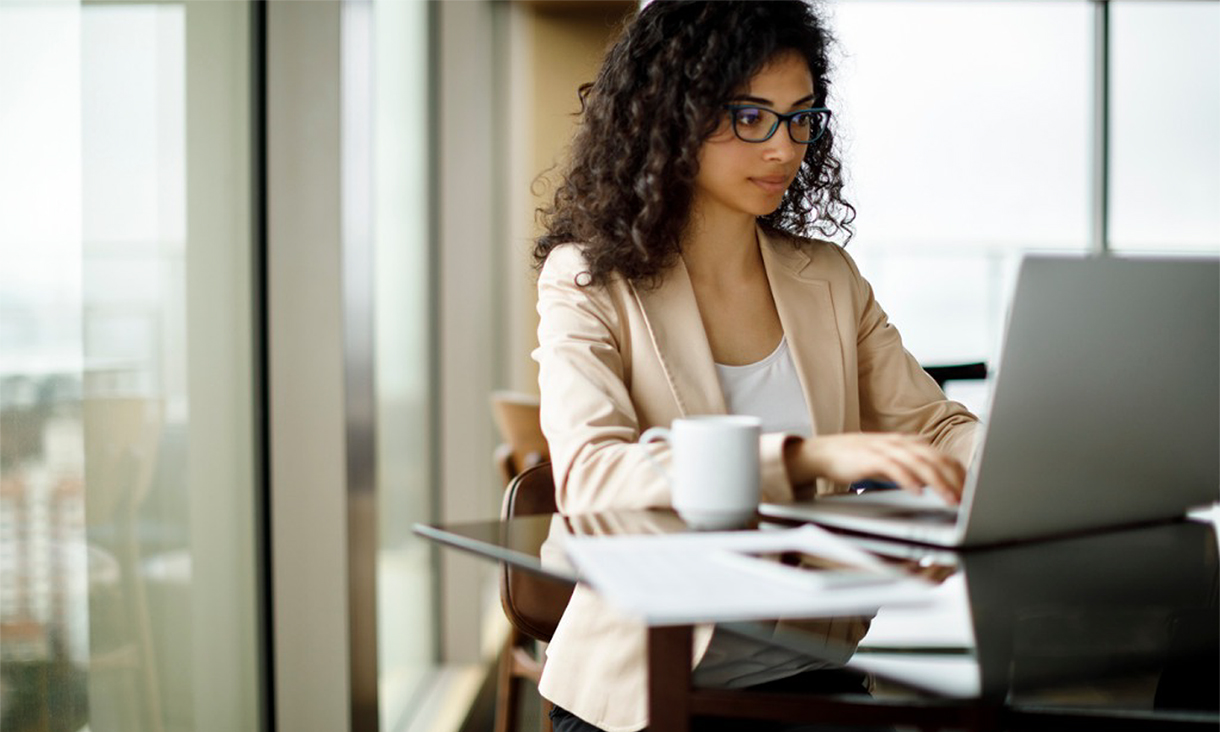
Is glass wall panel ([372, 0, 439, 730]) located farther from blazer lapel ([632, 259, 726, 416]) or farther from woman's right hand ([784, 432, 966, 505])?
woman's right hand ([784, 432, 966, 505])

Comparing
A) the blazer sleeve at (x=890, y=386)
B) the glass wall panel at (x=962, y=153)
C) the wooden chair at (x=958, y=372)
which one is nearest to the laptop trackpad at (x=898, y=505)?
the blazer sleeve at (x=890, y=386)

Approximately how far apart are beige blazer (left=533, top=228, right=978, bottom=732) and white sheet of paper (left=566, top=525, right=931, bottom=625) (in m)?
0.15

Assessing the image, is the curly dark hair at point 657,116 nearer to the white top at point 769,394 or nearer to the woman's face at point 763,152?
the woman's face at point 763,152

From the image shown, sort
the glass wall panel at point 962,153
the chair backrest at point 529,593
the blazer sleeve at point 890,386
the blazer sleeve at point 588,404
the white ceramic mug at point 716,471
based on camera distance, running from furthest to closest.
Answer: the glass wall panel at point 962,153 < the blazer sleeve at point 890,386 < the chair backrest at point 529,593 < the blazer sleeve at point 588,404 < the white ceramic mug at point 716,471

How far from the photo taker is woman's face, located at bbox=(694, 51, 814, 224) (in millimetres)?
1519

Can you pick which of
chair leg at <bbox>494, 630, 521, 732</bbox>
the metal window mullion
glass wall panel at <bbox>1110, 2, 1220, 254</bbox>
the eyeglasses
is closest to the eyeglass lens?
the eyeglasses

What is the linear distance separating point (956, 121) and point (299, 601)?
669cm

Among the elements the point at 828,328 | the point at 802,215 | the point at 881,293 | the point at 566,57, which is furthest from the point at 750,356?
the point at 881,293

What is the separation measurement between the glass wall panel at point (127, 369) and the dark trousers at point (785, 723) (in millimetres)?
598

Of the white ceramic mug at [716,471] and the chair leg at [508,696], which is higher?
the white ceramic mug at [716,471]

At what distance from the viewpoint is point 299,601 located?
200cm

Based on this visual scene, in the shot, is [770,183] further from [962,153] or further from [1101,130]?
[962,153]

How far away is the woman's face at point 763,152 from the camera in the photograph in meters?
1.52

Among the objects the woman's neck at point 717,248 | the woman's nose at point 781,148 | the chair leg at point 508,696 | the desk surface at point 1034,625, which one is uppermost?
the woman's nose at point 781,148
